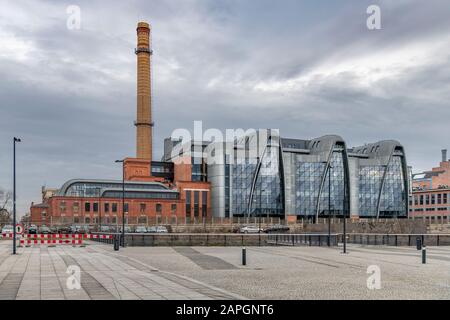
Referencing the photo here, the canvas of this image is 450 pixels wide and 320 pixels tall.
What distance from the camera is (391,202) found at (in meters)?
132

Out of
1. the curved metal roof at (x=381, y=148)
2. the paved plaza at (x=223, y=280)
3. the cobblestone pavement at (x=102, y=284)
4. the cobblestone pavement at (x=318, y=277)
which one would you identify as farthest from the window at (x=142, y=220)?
the cobblestone pavement at (x=102, y=284)

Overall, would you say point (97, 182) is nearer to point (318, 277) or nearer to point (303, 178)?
point (303, 178)

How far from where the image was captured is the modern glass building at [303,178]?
115750 mm

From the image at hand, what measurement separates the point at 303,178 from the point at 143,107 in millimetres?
41572

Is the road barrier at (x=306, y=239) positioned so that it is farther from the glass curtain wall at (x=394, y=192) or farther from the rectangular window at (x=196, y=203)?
the glass curtain wall at (x=394, y=192)

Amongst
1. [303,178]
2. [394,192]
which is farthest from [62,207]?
[394,192]

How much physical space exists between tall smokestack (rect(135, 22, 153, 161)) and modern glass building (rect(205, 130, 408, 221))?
51.0 ft

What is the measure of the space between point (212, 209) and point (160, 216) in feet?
45.3

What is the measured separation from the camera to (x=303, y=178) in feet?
405

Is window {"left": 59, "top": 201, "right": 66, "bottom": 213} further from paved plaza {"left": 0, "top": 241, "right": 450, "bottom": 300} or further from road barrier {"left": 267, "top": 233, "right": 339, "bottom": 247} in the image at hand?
paved plaza {"left": 0, "top": 241, "right": 450, "bottom": 300}

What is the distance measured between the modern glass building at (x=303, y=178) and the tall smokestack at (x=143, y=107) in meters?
15.5

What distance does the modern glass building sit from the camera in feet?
380

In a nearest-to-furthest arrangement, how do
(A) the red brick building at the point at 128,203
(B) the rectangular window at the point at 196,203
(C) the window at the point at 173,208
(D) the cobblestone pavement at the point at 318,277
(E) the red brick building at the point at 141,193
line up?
(D) the cobblestone pavement at the point at 318,277
(A) the red brick building at the point at 128,203
(E) the red brick building at the point at 141,193
(C) the window at the point at 173,208
(B) the rectangular window at the point at 196,203
